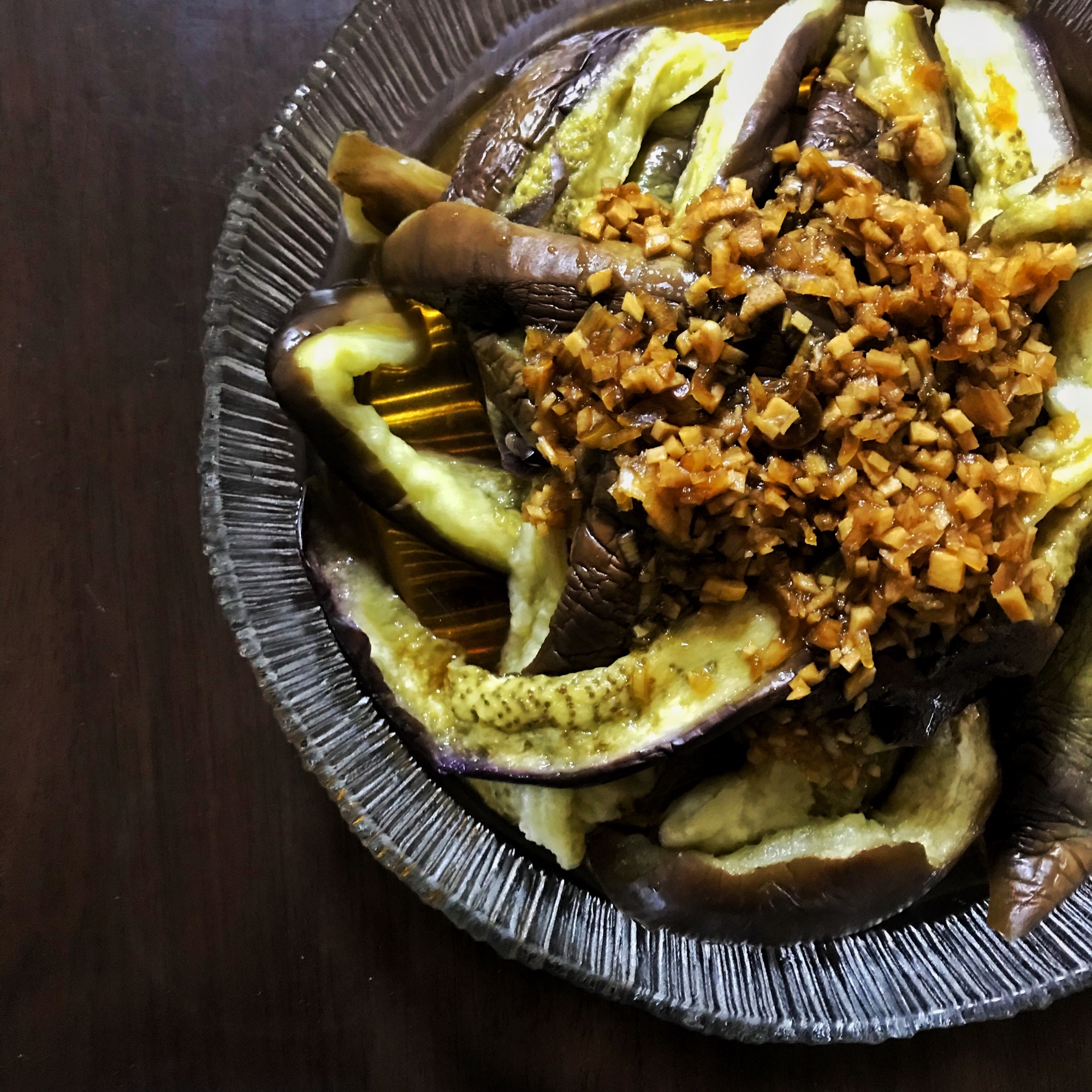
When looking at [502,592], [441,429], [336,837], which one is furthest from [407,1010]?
[441,429]

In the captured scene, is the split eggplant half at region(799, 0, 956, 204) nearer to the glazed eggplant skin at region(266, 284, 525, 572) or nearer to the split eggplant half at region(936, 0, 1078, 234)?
the split eggplant half at region(936, 0, 1078, 234)

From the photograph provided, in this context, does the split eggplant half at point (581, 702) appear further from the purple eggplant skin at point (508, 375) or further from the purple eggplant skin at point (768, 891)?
the purple eggplant skin at point (508, 375)

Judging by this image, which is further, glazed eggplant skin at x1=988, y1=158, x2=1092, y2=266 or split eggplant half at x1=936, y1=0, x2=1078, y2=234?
split eggplant half at x1=936, y1=0, x2=1078, y2=234

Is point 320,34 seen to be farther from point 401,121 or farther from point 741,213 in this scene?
point 741,213

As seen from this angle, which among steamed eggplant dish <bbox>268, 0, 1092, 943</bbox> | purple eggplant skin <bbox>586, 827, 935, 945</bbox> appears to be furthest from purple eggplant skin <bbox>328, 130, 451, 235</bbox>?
purple eggplant skin <bbox>586, 827, 935, 945</bbox>

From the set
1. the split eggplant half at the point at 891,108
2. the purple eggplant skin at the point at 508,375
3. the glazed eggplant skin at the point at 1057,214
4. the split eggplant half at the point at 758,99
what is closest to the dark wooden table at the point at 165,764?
the purple eggplant skin at the point at 508,375

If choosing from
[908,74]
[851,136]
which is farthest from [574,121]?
[908,74]
